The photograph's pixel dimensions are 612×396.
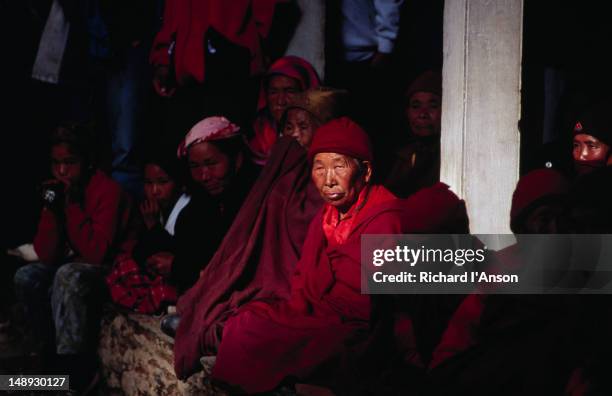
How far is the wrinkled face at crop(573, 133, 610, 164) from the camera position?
3.38 m

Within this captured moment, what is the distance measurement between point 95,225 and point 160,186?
551 mm

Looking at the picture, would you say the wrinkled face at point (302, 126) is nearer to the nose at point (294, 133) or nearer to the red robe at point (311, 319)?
the nose at point (294, 133)

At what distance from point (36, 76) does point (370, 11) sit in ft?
10.1

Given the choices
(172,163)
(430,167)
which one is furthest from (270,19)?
(430,167)

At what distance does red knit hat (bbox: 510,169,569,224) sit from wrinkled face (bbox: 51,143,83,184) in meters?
3.47

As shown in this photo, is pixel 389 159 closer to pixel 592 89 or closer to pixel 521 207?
pixel 592 89

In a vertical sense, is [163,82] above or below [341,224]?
above

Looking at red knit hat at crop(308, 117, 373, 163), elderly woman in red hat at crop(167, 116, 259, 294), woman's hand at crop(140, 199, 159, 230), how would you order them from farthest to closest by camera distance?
1. woman's hand at crop(140, 199, 159, 230)
2. elderly woman in red hat at crop(167, 116, 259, 294)
3. red knit hat at crop(308, 117, 373, 163)

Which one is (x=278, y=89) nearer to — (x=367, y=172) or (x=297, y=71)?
(x=297, y=71)

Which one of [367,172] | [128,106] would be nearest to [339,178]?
[367,172]

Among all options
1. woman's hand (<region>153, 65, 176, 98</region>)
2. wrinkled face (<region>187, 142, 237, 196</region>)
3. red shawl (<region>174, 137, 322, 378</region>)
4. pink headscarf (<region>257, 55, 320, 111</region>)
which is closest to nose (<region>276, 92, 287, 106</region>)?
pink headscarf (<region>257, 55, 320, 111</region>)

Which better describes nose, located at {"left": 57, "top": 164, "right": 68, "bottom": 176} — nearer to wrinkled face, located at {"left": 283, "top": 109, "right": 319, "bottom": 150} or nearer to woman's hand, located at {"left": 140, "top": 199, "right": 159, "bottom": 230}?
woman's hand, located at {"left": 140, "top": 199, "right": 159, "bottom": 230}

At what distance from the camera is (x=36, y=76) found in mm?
6828

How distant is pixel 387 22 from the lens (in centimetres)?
548
